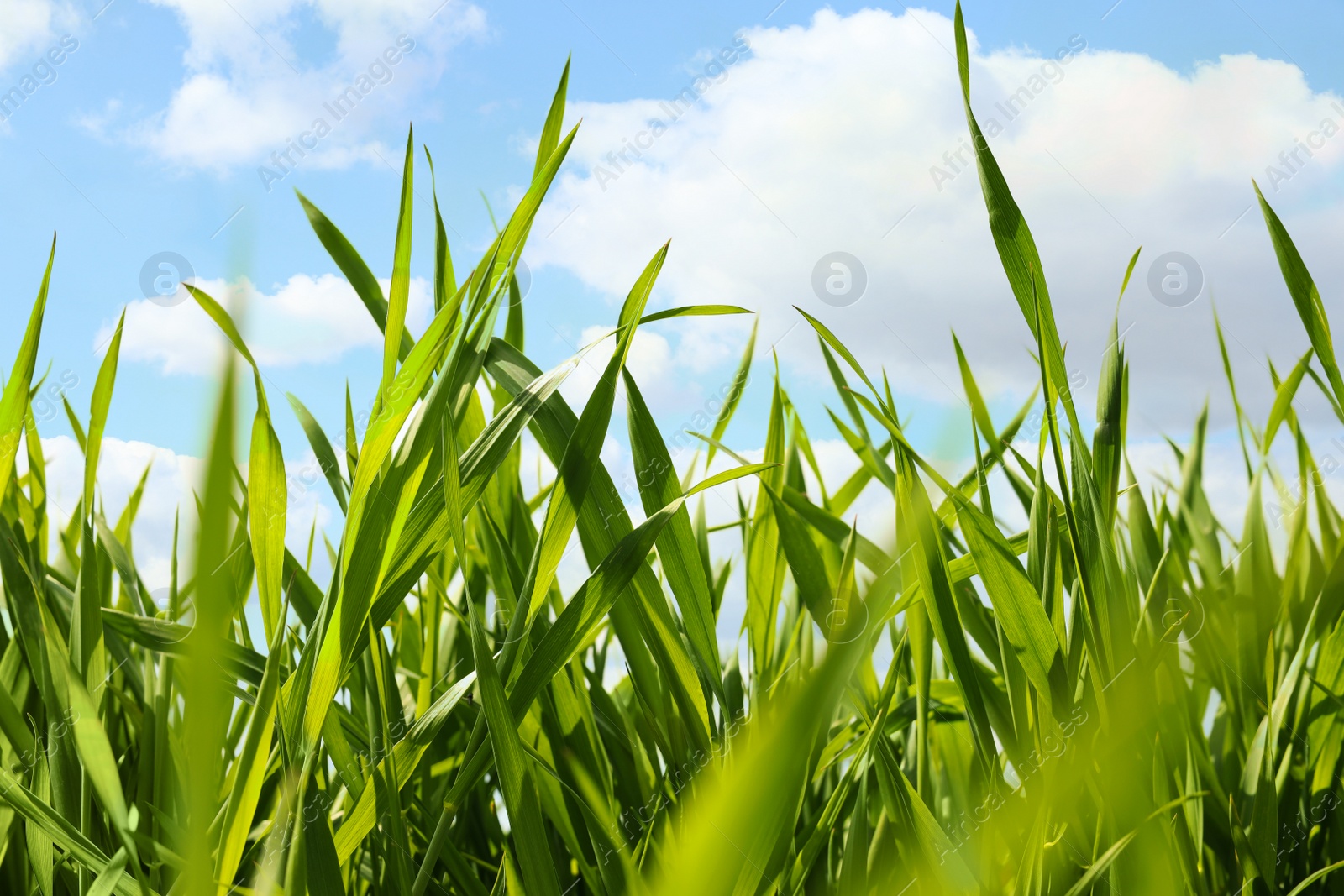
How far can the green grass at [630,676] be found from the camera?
312 mm

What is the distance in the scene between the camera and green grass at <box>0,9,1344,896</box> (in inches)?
12.3

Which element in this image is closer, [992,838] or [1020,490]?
[992,838]

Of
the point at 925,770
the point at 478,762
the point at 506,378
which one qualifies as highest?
the point at 506,378

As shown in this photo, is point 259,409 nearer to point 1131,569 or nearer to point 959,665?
point 959,665

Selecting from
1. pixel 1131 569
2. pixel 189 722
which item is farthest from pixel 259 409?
pixel 1131 569

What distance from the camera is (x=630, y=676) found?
0.45 m

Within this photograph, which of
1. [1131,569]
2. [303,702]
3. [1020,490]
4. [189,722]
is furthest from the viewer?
[1020,490]

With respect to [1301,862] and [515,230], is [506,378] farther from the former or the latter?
[1301,862]

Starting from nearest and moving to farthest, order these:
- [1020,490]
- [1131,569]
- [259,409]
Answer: [259,409]
[1131,569]
[1020,490]

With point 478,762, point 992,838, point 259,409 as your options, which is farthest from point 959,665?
point 259,409

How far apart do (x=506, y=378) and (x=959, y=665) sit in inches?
9.5

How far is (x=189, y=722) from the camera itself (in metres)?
0.14

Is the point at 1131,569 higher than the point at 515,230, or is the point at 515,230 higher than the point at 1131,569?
the point at 515,230

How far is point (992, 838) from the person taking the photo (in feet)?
1.00
